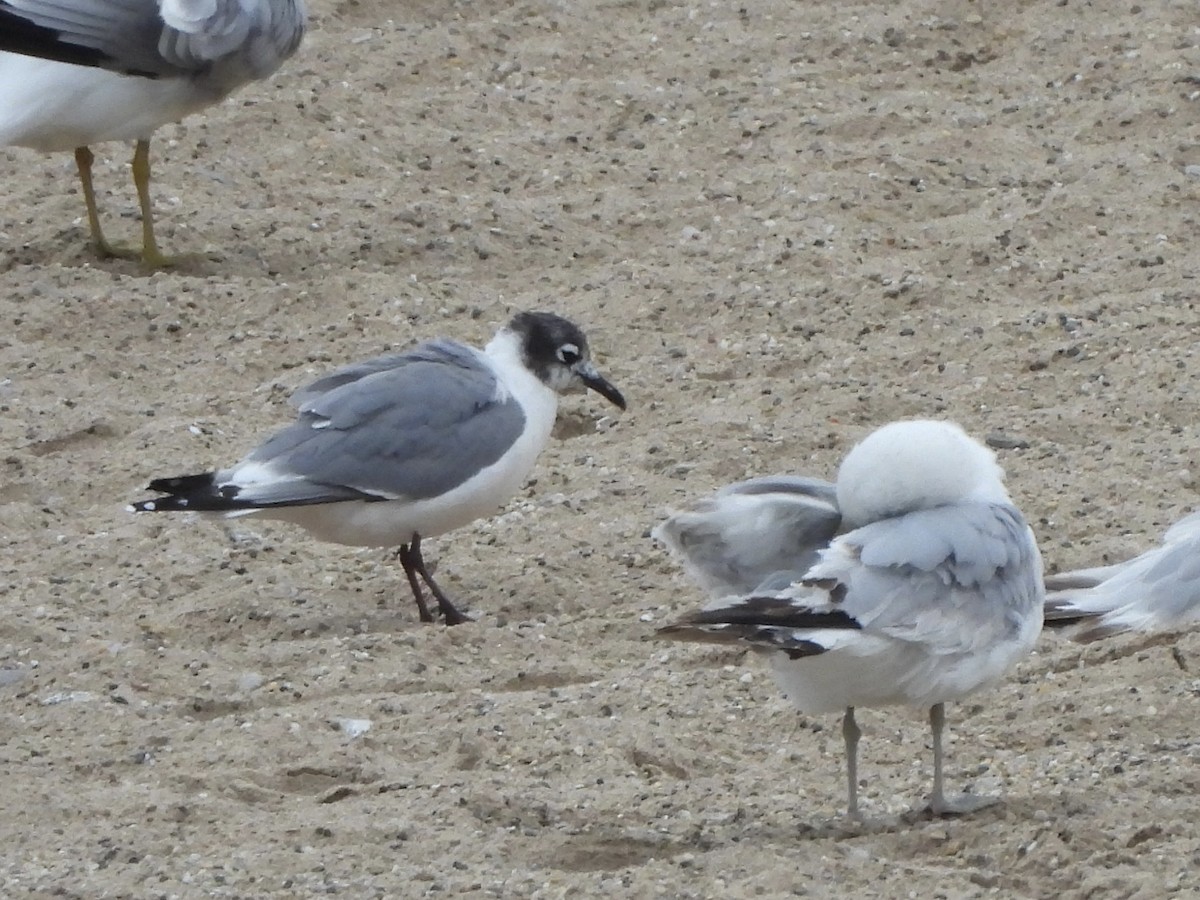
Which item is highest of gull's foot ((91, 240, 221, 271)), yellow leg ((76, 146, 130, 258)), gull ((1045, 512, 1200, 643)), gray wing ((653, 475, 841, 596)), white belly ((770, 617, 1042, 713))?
gray wing ((653, 475, 841, 596))

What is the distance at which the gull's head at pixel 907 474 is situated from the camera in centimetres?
389

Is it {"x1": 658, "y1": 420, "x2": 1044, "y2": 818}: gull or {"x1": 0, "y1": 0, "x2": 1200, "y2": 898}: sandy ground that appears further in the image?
{"x1": 0, "y1": 0, "x2": 1200, "y2": 898}: sandy ground

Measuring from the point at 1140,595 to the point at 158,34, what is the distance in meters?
4.20

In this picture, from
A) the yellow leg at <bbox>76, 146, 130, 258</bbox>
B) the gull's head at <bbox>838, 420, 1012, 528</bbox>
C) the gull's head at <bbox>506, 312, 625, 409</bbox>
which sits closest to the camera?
the gull's head at <bbox>838, 420, 1012, 528</bbox>

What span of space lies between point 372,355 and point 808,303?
1.28 metres

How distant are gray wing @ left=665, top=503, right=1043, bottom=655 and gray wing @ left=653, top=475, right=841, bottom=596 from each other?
139 millimetres

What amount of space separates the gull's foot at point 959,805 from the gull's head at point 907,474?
0.52 meters

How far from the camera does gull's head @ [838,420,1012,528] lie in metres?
3.89

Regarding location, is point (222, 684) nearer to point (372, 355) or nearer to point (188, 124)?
point (372, 355)

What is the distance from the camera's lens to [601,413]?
6.18 metres

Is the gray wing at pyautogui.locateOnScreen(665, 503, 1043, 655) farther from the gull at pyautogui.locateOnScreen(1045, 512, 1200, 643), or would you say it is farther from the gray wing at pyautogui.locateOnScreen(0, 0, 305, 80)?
the gray wing at pyautogui.locateOnScreen(0, 0, 305, 80)

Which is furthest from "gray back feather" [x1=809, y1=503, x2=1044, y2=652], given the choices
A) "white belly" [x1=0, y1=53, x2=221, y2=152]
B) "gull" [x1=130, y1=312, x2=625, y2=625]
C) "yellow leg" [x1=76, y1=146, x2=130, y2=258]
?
"white belly" [x1=0, y1=53, x2=221, y2=152]

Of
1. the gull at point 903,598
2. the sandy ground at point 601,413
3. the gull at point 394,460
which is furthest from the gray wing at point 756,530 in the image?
the gull at point 394,460

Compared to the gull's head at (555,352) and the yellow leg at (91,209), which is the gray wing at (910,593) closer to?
the gull's head at (555,352)
